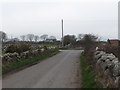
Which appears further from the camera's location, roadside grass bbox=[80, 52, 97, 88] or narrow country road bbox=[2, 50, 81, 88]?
narrow country road bbox=[2, 50, 81, 88]

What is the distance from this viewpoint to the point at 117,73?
10.0m

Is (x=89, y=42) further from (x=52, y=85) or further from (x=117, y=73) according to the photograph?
(x=117, y=73)

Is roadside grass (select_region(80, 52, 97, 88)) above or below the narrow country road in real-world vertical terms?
above

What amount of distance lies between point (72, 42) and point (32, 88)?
8074 cm

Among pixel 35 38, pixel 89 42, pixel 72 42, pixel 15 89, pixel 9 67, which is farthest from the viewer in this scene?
→ pixel 35 38

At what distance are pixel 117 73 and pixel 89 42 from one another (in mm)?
29214

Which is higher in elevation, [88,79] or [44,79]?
[88,79]

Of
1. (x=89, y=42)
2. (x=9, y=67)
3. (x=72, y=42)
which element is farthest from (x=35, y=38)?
(x=9, y=67)

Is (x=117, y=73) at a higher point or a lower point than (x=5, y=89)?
higher

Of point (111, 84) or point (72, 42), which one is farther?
point (72, 42)

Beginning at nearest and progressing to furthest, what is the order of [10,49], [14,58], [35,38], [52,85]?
[52,85]
[14,58]
[10,49]
[35,38]

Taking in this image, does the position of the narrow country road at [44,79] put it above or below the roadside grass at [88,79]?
below

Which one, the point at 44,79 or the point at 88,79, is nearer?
the point at 88,79

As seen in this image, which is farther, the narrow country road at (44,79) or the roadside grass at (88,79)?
the narrow country road at (44,79)
